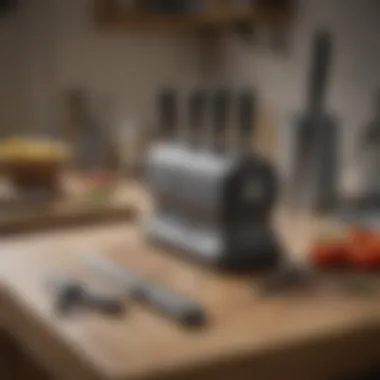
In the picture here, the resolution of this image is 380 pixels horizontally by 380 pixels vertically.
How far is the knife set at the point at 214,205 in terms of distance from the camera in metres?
1.23

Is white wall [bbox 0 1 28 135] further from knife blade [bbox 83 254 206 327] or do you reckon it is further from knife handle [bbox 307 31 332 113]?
knife blade [bbox 83 254 206 327]

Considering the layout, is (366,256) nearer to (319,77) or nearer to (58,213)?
(319,77)

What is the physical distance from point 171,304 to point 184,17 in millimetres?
1150

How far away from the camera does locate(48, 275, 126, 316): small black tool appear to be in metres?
1.05

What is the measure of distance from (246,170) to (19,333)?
0.38 meters

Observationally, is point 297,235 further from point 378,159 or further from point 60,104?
point 60,104

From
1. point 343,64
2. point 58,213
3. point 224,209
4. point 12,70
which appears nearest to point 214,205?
point 224,209

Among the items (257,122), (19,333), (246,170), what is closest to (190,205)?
(246,170)

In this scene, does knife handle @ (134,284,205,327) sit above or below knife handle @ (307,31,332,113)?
below

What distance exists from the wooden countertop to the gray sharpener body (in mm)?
44

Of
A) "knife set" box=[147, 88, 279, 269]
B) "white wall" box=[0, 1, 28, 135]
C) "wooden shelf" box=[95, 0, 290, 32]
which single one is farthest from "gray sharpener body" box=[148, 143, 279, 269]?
"white wall" box=[0, 1, 28, 135]

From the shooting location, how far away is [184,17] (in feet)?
6.74

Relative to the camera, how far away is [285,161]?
1660 millimetres

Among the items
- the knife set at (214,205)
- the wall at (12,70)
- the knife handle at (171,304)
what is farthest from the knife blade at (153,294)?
the wall at (12,70)
